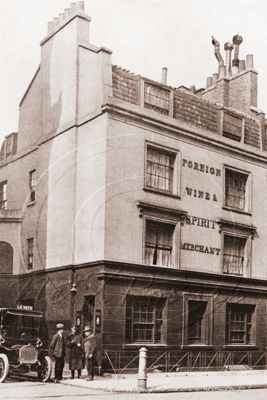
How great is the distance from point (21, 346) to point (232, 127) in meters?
15.3

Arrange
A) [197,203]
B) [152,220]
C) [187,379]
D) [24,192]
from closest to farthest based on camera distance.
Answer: [187,379], [152,220], [197,203], [24,192]

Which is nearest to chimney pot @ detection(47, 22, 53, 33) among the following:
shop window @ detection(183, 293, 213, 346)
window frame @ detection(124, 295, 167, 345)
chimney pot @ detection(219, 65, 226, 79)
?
chimney pot @ detection(219, 65, 226, 79)

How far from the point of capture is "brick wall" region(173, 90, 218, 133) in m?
25.1

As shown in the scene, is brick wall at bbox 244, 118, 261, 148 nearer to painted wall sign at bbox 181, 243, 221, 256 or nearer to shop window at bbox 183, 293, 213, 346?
painted wall sign at bbox 181, 243, 221, 256

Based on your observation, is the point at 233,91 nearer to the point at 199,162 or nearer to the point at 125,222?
the point at 199,162

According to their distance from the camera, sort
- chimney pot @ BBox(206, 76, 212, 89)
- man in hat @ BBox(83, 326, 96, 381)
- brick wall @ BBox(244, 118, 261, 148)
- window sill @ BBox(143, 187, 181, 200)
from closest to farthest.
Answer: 1. man in hat @ BBox(83, 326, 96, 381)
2. window sill @ BBox(143, 187, 181, 200)
3. brick wall @ BBox(244, 118, 261, 148)
4. chimney pot @ BBox(206, 76, 212, 89)

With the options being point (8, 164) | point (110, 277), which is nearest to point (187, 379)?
point (110, 277)

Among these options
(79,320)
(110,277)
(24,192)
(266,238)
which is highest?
(24,192)

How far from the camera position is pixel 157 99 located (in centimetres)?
2411

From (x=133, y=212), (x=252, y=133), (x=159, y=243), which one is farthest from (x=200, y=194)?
(x=252, y=133)

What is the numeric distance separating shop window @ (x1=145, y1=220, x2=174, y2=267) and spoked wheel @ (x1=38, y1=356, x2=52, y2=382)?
6536 mm

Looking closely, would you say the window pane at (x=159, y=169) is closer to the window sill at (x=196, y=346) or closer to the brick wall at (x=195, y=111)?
the brick wall at (x=195, y=111)

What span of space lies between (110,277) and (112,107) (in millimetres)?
6736

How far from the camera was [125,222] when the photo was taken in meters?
21.9
